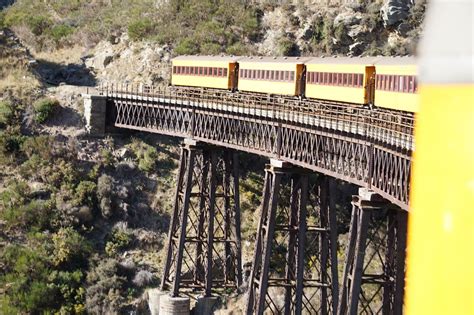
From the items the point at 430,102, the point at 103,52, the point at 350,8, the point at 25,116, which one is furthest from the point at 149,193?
the point at 430,102

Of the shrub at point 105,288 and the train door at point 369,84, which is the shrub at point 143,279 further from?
the train door at point 369,84

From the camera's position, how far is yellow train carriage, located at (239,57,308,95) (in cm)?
3422

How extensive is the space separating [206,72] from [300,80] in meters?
9.09

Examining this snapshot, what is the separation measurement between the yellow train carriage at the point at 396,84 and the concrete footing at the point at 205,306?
45.2ft

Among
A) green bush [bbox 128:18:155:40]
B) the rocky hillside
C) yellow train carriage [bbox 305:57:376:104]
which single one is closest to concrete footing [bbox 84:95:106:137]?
the rocky hillside

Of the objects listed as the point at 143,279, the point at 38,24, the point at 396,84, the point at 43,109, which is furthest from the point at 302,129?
the point at 38,24

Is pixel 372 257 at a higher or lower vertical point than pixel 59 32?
lower

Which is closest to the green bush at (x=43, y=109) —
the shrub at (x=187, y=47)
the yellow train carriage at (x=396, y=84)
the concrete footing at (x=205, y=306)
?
the shrub at (x=187, y=47)

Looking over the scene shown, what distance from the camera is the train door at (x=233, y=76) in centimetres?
3953

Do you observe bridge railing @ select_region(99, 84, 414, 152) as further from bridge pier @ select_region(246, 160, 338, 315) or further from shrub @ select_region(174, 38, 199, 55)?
shrub @ select_region(174, 38, 199, 55)

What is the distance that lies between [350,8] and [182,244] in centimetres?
3202

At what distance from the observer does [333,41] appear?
60.2 metres

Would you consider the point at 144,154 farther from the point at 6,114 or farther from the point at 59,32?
the point at 59,32

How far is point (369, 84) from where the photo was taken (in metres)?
28.7
